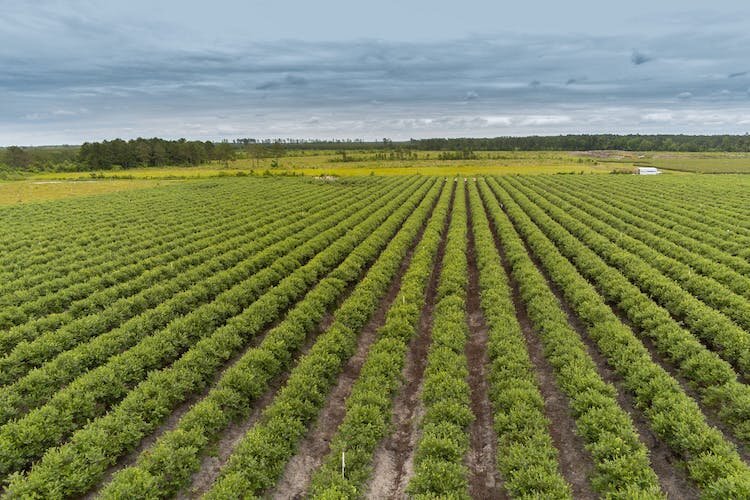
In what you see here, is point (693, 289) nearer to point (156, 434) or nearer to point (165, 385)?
point (165, 385)

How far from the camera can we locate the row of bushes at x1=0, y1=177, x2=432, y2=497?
317 inches

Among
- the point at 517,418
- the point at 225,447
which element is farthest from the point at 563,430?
the point at 225,447

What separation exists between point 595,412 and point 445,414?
357 centimetres

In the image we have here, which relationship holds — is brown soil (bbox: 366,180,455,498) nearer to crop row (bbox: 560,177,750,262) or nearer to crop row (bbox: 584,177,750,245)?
crop row (bbox: 560,177,750,262)

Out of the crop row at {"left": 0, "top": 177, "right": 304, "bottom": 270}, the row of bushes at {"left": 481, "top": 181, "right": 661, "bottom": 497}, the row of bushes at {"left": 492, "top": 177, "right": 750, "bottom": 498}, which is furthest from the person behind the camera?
the crop row at {"left": 0, "top": 177, "right": 304, "bottom": 270}

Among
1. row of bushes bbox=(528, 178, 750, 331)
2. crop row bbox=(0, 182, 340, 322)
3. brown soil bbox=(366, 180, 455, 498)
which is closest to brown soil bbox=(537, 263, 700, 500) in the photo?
brown soil bbox=(366, 180, 455, 498)

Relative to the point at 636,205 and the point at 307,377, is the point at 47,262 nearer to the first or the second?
the point at 307,377

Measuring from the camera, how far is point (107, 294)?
58.4 feet

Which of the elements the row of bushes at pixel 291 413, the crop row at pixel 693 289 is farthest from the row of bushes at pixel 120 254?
the crop row at pixel 693 289

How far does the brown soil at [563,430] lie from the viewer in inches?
348

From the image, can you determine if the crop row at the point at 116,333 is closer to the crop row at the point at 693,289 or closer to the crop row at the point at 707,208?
the crop row at the point at 693,289

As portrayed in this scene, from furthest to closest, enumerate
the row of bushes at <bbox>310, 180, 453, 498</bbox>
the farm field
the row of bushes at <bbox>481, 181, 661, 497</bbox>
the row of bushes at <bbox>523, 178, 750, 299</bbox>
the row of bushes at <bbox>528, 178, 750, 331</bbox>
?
the row of bushes at <bbox>523, 178, 750, 299</bbox> → the row of bushes at <bbox>528, 178, 750, 331</bbox> → the farm field → the row of bushes at <bbox>310, 180, 453, 498</bbox> → the row of bushes at <bbox>481, 181, 661, 497</bbox>

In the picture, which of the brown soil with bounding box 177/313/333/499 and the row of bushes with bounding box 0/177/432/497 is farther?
the brown soil with bounding box 177/313/333/499

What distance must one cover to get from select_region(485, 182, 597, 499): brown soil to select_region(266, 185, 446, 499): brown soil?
5.71 meters
